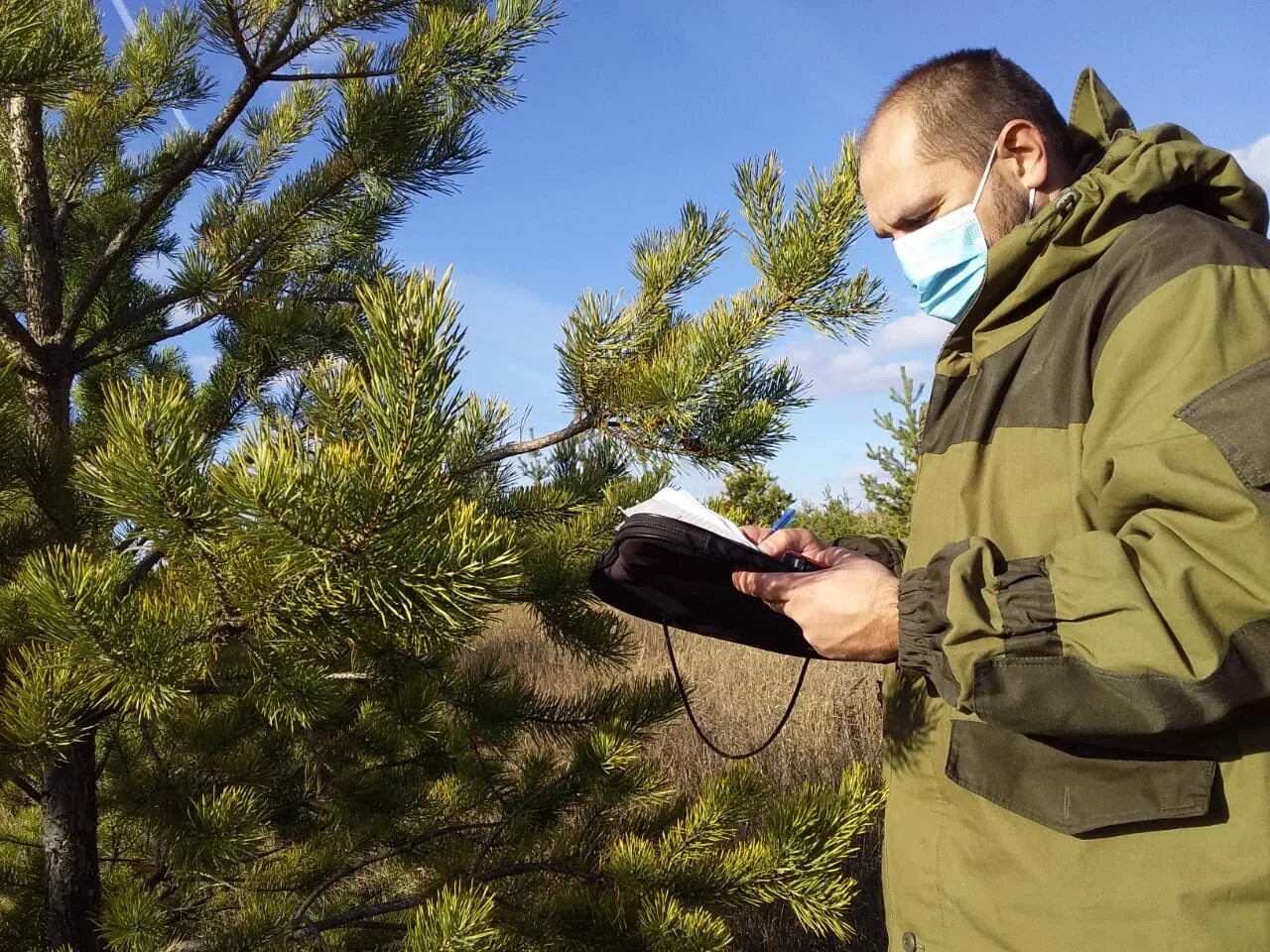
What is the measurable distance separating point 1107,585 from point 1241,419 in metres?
0.22

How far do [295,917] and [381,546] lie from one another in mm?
1174

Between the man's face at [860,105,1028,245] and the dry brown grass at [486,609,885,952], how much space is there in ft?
8.79

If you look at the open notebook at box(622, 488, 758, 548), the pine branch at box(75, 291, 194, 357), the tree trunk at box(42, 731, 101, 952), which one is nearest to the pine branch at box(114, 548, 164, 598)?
the tree trunk at box(42, 731, 101, 952)

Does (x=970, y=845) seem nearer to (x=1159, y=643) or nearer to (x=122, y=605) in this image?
(x=1159, y=643)

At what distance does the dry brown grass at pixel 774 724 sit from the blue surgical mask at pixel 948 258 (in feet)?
8.52

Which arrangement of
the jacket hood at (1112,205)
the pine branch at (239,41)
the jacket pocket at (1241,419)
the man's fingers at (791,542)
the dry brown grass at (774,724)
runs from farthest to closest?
the dry brown grass at (774,724)
the pine branch at (239,41)
the man's fingers at (791,542)
the jacket hood at (1112,205)
the jacket pocket at (1241,419)

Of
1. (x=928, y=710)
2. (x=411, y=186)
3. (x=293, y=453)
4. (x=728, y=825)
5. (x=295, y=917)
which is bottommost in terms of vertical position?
(x=295, y=917)

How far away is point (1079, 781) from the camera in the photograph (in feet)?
3.42

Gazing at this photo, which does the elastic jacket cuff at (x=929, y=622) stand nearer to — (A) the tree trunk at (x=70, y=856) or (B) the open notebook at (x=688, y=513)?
(B) the open notebook at (x=688, y=513)

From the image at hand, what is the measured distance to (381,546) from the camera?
3.18 ft

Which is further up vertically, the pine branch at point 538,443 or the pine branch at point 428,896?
the pine branch at point 538,443

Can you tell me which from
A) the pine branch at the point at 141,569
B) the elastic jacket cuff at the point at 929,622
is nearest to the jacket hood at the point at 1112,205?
the elastic jacket cuff at the point at 929,622

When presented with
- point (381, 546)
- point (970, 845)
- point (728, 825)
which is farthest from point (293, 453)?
point (728, 825)

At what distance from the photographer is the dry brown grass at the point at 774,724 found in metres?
3.95
